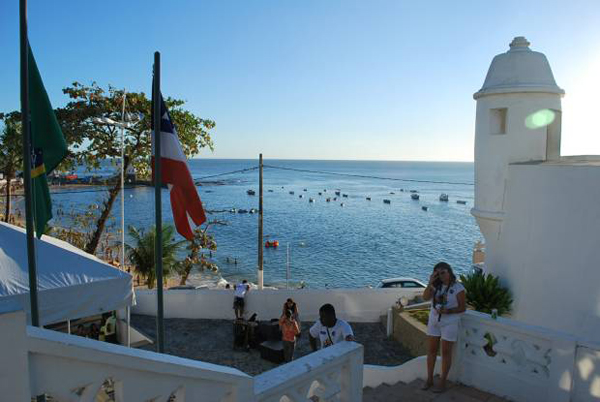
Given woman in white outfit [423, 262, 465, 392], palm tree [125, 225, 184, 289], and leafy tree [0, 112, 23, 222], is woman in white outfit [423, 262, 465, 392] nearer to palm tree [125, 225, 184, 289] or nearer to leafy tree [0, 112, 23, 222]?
palm tree [125, 225, 184, 289]

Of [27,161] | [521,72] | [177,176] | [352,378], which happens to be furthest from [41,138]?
[521,72]

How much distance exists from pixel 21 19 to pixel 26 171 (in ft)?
5.63

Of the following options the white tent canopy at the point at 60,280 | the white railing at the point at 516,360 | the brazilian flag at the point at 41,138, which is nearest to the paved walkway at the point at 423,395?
the white railing at the point at 516,360

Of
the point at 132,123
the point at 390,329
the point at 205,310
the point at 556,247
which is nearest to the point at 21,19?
the point at 556,247

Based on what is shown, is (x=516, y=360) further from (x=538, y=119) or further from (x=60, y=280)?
(x=60, y=280)

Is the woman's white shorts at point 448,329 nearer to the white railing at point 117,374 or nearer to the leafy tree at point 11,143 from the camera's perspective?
the white railing at point 117,374

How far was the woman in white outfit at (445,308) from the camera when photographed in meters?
5.27

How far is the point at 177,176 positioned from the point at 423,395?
161 inches

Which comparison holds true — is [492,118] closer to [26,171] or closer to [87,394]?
[26,171]

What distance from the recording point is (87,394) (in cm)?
219

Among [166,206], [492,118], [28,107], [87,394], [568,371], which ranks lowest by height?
[166,206]

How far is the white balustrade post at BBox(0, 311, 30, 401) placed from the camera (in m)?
1.82

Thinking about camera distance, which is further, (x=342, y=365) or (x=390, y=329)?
(x=390, y=329)

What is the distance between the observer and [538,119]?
9797mm
